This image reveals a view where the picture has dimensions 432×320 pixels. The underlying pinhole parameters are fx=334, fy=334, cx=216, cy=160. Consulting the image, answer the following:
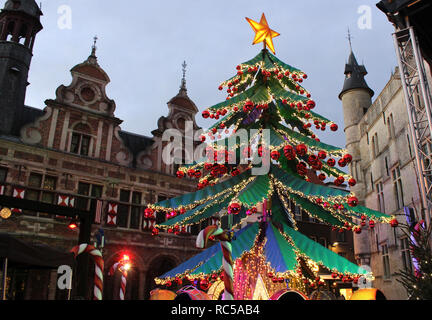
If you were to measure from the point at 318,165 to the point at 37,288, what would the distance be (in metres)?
12.2

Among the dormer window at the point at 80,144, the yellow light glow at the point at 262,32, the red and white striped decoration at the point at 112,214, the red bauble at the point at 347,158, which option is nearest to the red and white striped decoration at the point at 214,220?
the red and white striped decoration at the point at 112,214

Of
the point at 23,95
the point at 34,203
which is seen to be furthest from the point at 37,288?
the point at 23,95

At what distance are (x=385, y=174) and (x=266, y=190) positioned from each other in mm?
11804

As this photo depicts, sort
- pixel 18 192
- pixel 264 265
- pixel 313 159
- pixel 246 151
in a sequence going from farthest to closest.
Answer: pixel 18 192 → pixel 246 151 → pixel 313 159 → pixel 264 265

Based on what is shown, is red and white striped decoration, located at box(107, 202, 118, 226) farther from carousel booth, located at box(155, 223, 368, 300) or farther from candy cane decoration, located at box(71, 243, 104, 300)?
candy cane decoration, located at box(71, 243, 104, 300)

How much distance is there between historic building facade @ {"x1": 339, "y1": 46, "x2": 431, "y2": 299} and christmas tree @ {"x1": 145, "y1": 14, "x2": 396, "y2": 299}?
6150 millimetres

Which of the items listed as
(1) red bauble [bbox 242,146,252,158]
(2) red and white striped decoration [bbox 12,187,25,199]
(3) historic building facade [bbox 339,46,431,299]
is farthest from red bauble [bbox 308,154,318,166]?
(2) red and white striped decoration [bbox 12,187,25,199]

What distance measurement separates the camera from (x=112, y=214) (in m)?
15.3

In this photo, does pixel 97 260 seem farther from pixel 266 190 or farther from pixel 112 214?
pixel 112 214

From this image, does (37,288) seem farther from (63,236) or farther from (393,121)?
(393,121)

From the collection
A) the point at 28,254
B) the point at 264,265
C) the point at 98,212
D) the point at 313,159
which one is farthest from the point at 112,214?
the point at 313,159

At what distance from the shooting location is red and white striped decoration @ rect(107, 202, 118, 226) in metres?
15.2

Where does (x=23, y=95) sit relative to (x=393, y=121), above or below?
above
